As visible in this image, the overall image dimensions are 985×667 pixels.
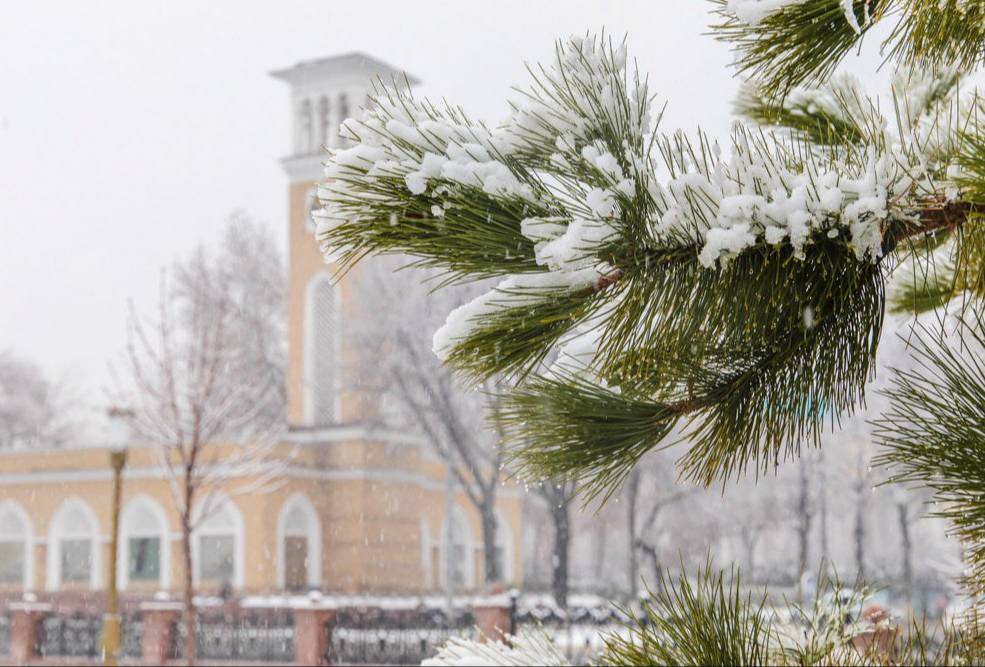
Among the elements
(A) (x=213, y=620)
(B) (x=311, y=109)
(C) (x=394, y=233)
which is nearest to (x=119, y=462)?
(A) (x=213, y=620)

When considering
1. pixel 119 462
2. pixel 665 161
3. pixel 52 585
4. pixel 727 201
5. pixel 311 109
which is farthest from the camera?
pixel 311 109

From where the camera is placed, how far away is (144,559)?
3181cm

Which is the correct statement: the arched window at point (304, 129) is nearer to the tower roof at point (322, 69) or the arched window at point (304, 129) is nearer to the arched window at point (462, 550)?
the tower roof at point (322, 69)

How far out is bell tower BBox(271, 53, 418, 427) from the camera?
121 ft

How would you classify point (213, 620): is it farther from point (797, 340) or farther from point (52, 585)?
point (797, 340)

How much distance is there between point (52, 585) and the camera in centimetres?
3294

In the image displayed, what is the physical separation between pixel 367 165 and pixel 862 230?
69cm

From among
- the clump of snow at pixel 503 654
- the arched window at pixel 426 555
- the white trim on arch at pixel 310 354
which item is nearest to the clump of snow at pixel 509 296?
the clump of snow at pixel 503 654

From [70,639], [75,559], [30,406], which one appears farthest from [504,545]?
[30,406]

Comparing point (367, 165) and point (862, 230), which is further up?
point (367, 165)

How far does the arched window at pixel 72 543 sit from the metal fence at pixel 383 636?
49.1 ft

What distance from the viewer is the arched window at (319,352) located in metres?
36.7

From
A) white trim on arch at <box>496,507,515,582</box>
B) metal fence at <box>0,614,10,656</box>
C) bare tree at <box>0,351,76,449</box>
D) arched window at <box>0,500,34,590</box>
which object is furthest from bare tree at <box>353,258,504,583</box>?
bare tree at <box>0,351,76,449</box>

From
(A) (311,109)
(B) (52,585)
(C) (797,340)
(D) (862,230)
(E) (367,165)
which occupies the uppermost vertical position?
(A) (311,109)
